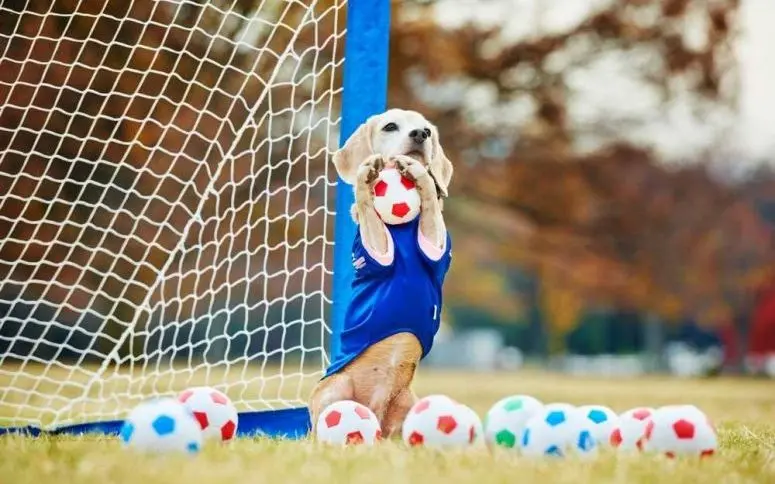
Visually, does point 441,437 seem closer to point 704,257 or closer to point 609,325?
point 704,257

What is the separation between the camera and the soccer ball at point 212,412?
4.30 metres

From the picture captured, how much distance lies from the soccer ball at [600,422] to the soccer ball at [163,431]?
1.39 m

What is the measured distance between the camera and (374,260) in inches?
181

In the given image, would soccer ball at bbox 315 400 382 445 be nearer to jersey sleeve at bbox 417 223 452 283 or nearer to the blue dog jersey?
the blue dog jersey

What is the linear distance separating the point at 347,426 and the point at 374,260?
757mm

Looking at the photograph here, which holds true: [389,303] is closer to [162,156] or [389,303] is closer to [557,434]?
[557,434]

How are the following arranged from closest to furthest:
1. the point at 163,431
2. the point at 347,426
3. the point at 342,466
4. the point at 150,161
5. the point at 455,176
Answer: the point at 342,466 → the point at 163,431 → the point at 347,426 → the point at 150,161 → the point at 455,176

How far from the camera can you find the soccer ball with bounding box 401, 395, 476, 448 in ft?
12.9

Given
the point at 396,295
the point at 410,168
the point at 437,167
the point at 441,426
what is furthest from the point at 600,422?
the point at 437,167

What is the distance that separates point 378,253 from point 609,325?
34.4 m

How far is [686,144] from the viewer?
78.7 ft

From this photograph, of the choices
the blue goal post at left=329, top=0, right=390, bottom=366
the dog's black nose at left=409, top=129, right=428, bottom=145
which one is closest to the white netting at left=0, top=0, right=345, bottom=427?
the blue goal post at left=329, top=0, right=390, bottom=366

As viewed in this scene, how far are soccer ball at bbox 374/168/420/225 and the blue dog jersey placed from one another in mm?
57

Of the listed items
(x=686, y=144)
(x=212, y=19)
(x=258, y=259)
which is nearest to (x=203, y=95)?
(x=212, y=19)
